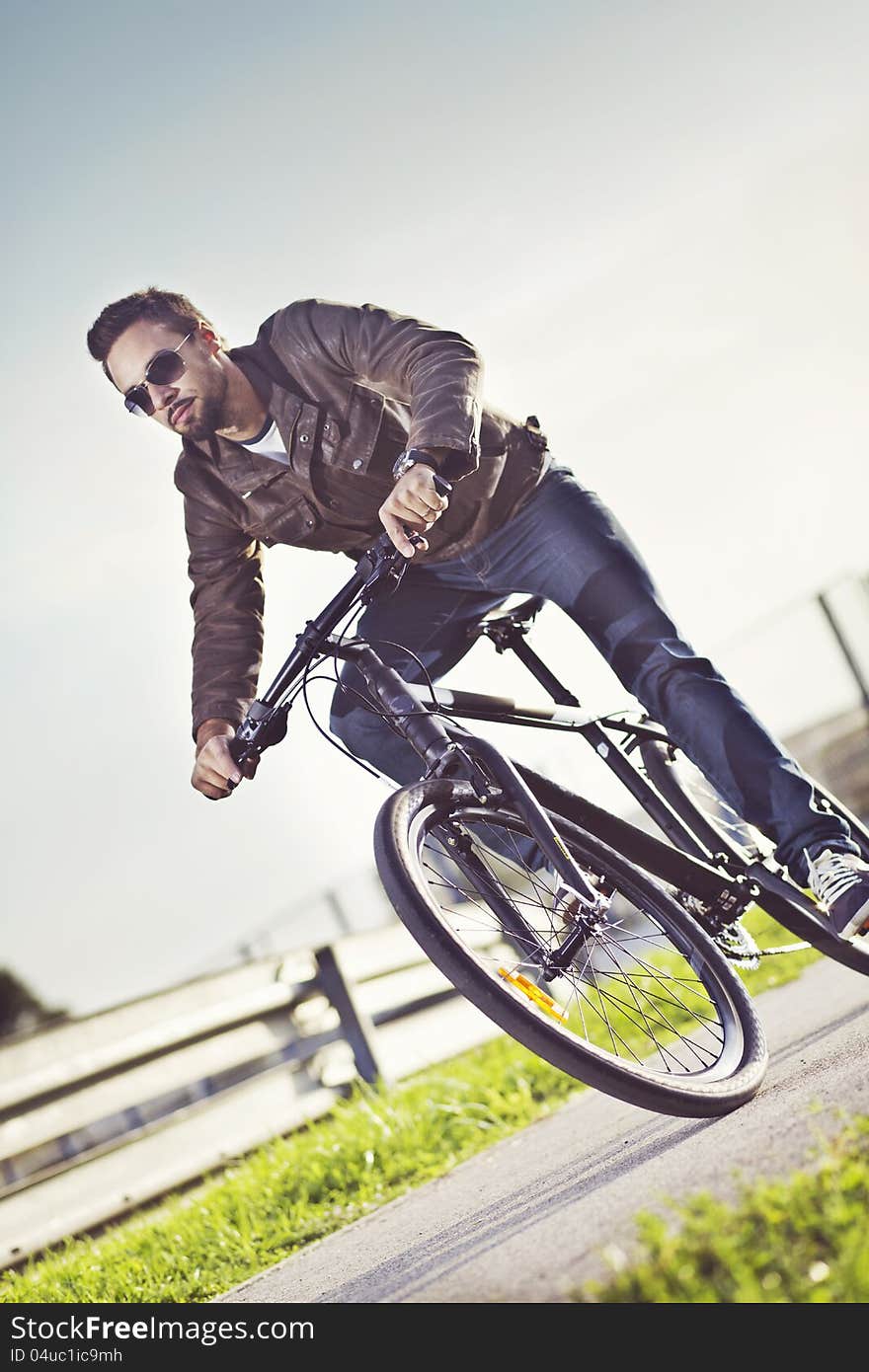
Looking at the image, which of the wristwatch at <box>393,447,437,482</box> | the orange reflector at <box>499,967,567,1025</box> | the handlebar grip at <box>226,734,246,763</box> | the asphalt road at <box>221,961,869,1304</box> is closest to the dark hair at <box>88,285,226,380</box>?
the wristwatch at <box>393,447,437,482</box>

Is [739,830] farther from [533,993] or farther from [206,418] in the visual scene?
[206,418]

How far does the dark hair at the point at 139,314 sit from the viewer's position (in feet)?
10.2

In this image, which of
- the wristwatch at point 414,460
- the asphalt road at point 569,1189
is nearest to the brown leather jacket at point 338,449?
the wristwatch at point 414,460

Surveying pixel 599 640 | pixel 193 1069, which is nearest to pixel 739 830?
pixel 599 640

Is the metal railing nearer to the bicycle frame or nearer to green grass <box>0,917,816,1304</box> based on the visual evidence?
green grass <box>0,917,816,1304</box>

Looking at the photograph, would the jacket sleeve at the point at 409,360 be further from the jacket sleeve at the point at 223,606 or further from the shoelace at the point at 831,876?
the shoelace at the point at 831,876

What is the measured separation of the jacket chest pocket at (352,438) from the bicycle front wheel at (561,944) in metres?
0.97

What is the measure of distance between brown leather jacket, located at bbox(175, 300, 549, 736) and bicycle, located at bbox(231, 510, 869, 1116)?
38cm

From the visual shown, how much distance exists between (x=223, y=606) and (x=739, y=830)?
5.41ft

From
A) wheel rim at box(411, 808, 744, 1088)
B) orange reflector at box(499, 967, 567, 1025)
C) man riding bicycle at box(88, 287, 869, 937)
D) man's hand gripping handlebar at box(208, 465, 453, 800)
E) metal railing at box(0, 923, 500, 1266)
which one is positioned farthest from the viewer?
metal railing at box(0, 923, 500, 1266)

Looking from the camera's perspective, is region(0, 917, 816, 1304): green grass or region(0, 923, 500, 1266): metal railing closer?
region(0, 917, 816, 1304): green grass

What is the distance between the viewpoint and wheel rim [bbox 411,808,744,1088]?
2.48 metres

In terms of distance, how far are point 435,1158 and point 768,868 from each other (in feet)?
5.71
